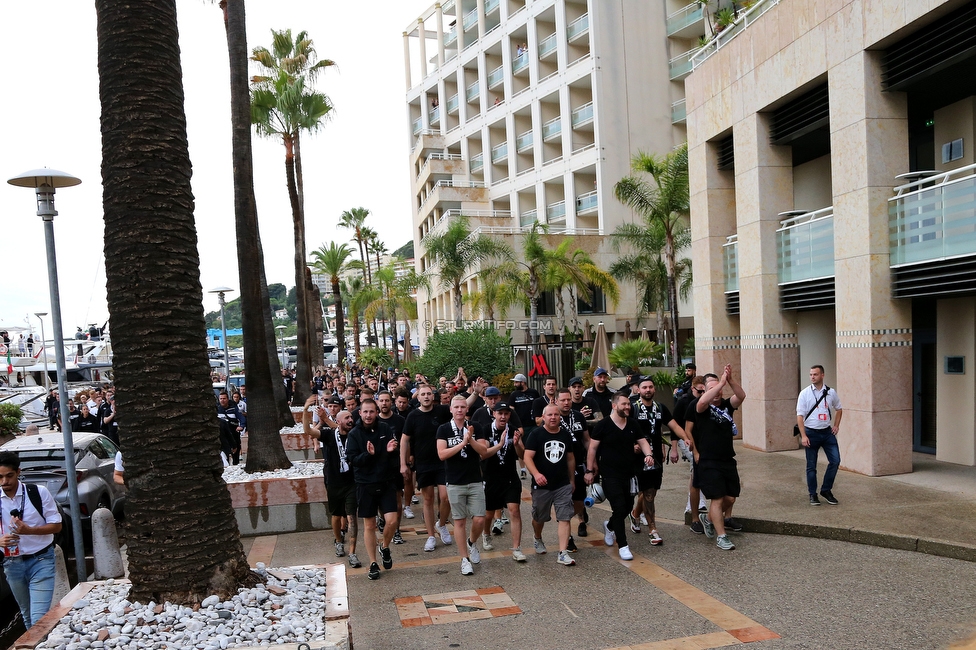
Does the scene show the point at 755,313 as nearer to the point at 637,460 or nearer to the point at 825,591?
the point at 637,460

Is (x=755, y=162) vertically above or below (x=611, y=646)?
above

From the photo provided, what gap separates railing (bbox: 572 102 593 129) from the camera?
38406mm

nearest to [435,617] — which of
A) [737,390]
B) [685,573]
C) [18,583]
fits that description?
[685,573]

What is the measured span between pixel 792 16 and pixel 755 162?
2621mm

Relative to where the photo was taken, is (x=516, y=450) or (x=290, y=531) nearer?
(x=516, y=450)

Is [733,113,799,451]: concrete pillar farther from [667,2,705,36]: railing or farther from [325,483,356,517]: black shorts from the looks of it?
[667,2,705,36]: railing

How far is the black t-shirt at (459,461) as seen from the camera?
845cm

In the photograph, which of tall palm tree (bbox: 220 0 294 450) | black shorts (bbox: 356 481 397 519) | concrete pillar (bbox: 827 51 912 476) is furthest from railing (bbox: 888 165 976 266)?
tall palm tree (bbox: 220 0 294 450)

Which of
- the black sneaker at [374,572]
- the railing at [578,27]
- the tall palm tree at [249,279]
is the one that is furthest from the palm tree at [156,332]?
the railing at [578,27]

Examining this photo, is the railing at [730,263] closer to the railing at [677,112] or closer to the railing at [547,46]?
the railing at [677,112]

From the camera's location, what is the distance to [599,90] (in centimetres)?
3769

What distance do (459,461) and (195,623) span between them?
4042 mm

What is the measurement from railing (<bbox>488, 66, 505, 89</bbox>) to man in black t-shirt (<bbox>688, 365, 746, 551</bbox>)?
127 ft

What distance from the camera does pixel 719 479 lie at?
8516mm
